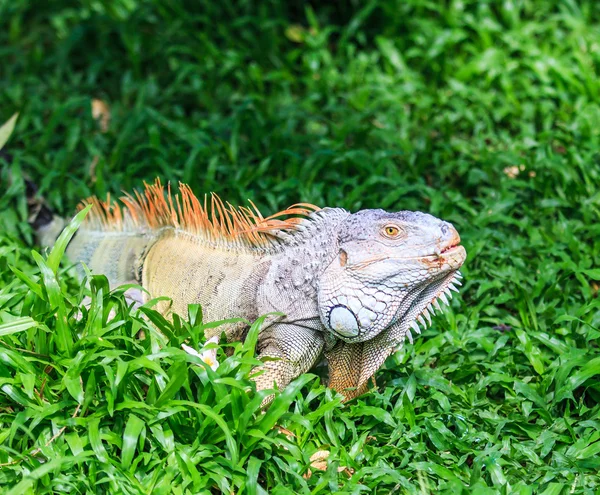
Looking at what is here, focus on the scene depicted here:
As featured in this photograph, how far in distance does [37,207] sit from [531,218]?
311cm

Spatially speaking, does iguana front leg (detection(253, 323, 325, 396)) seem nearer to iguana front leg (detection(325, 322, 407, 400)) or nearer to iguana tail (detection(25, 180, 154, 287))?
iguana front leg (detection(325, 322, 407, 400))

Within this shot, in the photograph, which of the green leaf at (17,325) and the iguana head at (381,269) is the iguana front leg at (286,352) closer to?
the iguana head at (381,269)

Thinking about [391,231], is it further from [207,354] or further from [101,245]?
[101,245]

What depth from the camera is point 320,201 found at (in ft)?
16.8

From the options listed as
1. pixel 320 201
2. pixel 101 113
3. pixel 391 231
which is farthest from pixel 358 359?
pixel 101 113

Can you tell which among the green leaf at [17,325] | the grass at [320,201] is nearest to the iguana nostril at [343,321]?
the grass at [320,201]

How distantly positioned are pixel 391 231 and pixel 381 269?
16 centimetres

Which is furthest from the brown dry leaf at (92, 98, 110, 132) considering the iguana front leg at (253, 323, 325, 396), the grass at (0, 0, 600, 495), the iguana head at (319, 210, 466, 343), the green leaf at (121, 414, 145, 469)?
the green leaf at (121, 414, 145, 469)

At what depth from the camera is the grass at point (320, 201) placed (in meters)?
3.27

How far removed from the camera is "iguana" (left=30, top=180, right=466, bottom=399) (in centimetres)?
333

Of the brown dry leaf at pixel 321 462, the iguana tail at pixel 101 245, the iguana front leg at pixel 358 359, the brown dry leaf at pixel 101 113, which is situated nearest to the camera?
the brown dry leaf at pixel 321 462

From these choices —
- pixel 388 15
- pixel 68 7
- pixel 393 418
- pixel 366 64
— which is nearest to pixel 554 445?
pixel 393 418

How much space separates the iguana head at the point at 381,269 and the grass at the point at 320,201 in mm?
396

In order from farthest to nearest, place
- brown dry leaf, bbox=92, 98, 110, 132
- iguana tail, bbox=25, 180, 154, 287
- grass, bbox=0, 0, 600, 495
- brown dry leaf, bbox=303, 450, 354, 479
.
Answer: brown dry leaf, bbox=92, 98, 110, 132 < iguana tail, bbox=25, 180, 154, 287 < brown dry leaf, bbox=303, 450, 354, 479 < grass, bbox=0, 0, 600, 495
